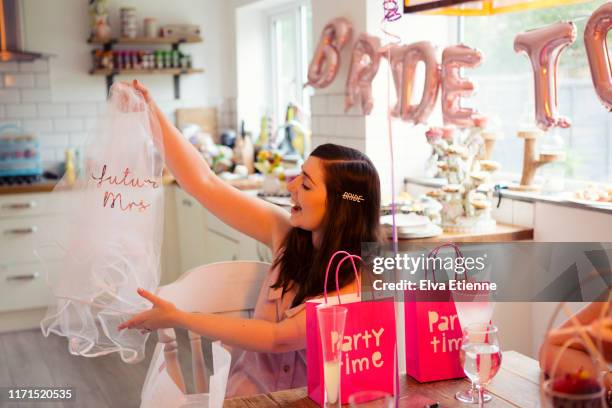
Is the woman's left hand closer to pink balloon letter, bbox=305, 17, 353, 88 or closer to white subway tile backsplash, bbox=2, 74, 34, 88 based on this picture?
pink balloon letter, bbox=305, 17, 353, 88

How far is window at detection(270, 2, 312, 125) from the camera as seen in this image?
4.92 meters

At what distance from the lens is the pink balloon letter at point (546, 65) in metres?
2.57

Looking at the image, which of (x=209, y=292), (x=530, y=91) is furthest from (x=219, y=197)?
(x=530, y=91)

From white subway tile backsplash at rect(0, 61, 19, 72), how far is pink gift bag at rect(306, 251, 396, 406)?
4.18m

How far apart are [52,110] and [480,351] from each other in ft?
14.4

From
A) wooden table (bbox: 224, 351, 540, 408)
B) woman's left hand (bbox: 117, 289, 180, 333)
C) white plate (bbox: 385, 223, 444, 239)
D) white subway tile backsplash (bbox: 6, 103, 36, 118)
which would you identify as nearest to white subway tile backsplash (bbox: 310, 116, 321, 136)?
white plate (bbox: 385, 223, 444, 239)

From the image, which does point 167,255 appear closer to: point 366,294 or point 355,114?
point 355,114

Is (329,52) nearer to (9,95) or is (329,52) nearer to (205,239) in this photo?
(205,239)

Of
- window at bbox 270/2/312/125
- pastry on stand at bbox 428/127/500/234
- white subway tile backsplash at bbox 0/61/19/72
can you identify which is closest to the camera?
pastry on stand at bbox 428/127/500/234

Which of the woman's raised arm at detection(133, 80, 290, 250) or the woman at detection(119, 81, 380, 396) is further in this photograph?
the woman's raised arm at detection(133, 80, 290, 250)

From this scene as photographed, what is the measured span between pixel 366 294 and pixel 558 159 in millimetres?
1708

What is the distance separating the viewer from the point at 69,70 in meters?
5.24

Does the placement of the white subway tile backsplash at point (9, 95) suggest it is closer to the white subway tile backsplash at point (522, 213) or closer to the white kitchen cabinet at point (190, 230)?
the white kitchen cabinet at point (190, 230)

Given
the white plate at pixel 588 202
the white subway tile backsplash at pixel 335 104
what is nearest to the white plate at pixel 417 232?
the white plate at pixel 588 202
